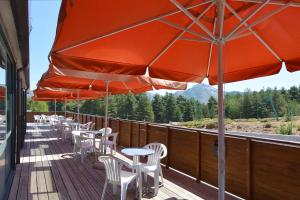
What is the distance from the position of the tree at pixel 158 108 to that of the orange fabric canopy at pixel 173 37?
8076 cm

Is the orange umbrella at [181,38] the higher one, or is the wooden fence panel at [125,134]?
the orange umbrella at [181,38]

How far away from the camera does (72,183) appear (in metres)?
4.84

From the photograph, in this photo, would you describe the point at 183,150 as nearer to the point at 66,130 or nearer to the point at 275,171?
the point at 275,171

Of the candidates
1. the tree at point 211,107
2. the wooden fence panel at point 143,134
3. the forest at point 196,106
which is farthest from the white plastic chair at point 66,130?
the tree at point 211,107

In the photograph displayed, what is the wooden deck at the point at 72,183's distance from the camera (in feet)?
13.9

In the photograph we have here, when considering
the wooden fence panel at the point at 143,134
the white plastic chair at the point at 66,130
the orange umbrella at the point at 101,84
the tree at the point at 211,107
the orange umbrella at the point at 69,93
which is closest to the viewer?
the orange umbrella at the point at 101,84

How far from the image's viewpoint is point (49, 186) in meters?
4.64

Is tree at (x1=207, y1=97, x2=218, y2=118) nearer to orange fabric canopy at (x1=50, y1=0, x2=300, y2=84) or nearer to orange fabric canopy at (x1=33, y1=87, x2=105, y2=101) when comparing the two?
orange fabric canopy at (x1=33, y1=87, x2=105, y2=101)

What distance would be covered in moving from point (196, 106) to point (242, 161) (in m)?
84.2

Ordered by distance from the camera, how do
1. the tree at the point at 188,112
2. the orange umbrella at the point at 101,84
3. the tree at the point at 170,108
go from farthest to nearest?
the tree at the point at 188,112, the tree at the point at 170,108, the orange umbrella at the point at 101,84

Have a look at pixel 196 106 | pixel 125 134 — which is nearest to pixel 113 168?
pixel 125 134

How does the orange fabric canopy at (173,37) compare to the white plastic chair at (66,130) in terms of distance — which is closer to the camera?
the orange fabric canopy at (173,37)

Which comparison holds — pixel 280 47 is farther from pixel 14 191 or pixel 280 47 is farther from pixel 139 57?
pixel 14 191

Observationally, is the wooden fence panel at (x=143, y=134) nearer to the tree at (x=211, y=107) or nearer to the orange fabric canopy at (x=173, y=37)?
the orange fabric canopy at (x=173, y=37)
